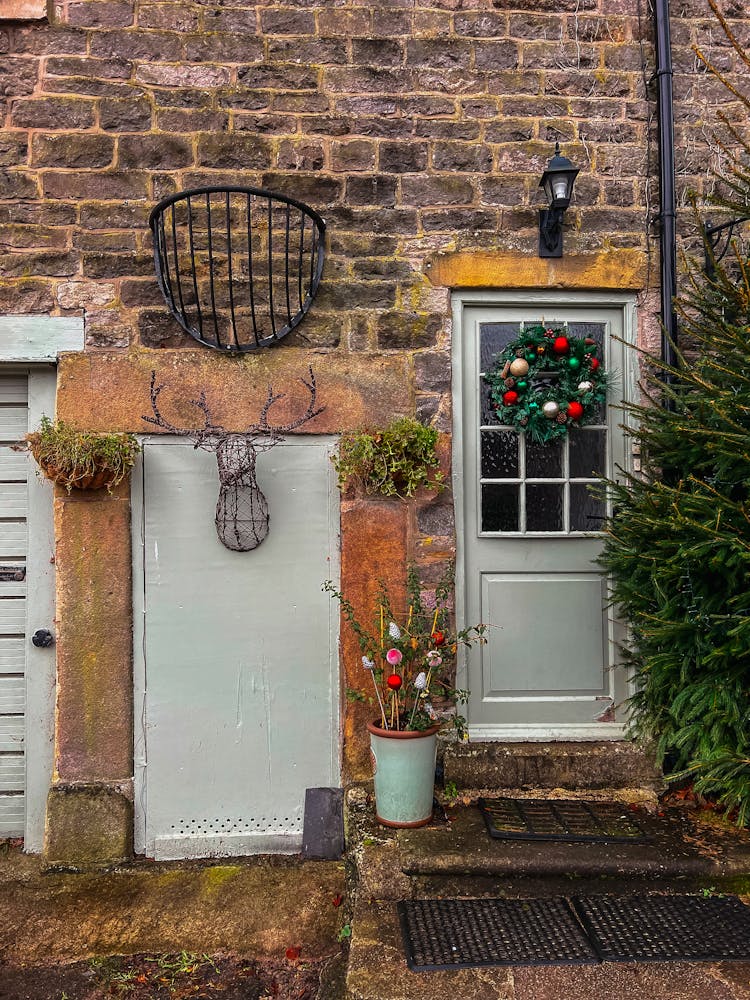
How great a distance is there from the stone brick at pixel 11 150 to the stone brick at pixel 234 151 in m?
0.88

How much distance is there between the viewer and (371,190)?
150 inches

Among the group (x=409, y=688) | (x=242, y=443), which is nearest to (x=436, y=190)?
(x=242, y=443)

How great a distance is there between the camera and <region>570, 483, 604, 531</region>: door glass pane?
3.92 meters

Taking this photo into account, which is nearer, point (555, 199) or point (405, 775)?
point (405, 775)

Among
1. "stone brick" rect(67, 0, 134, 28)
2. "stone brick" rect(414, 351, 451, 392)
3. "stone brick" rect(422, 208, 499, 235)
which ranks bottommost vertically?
"stone brick" rect(414, 351, 451, 392)

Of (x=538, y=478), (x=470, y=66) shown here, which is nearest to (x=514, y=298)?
(x=538, y=478)

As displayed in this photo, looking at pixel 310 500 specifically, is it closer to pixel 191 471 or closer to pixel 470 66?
pixel 191 471

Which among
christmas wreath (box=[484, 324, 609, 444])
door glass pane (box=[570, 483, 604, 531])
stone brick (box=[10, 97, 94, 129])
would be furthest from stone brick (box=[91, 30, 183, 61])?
door glass pane (box=[570, 483, 604, 531])

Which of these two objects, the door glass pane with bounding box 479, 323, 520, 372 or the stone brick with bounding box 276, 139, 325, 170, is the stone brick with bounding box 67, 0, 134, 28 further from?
the door glass pane with bounding box 479, 323, 520, 372

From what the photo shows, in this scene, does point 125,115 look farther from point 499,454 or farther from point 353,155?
point 499,454

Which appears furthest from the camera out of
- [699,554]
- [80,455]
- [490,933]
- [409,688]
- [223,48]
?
[223,48]

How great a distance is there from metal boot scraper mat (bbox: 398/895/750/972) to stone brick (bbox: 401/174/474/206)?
3281mm

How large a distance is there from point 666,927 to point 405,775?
115cm

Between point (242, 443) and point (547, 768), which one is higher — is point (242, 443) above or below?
above
